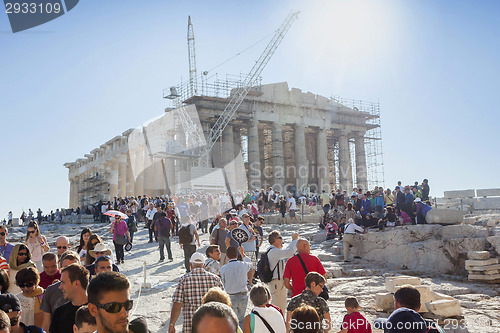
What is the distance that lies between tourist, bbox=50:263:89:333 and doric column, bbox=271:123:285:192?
3772 centimetres

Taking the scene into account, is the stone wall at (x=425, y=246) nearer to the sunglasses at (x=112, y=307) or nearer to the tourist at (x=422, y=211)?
the tourist at (x=422, y=211)

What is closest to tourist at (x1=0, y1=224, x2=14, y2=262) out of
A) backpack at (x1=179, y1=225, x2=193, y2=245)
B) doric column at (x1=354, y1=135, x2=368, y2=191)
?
backpack at (x1=179, y1=225, x2=193, y2=245)

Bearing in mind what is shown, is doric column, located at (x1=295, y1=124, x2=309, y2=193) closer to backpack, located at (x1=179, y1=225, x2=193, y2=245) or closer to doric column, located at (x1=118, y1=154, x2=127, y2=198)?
doric column, located at (x1=118, y1=154, x2=127, y2=198)

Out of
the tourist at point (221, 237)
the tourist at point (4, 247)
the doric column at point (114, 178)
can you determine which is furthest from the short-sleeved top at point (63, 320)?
the doric column at point (114, 178)

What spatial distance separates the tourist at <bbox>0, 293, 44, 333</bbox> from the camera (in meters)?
3.35

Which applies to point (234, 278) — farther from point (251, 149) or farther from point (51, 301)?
point (251, 149)

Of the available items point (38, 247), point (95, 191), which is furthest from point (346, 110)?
point (38, 247)

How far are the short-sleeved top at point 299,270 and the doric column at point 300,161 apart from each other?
121 feet

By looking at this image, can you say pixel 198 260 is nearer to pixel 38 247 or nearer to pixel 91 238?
pixel 91 238

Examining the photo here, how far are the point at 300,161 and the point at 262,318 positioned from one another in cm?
3969

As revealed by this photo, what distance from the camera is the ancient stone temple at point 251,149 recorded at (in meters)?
38.9

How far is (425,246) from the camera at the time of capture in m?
12.5

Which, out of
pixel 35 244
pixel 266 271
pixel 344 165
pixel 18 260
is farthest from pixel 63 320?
pixel 344 165

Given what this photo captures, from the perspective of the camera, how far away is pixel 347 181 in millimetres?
47594
